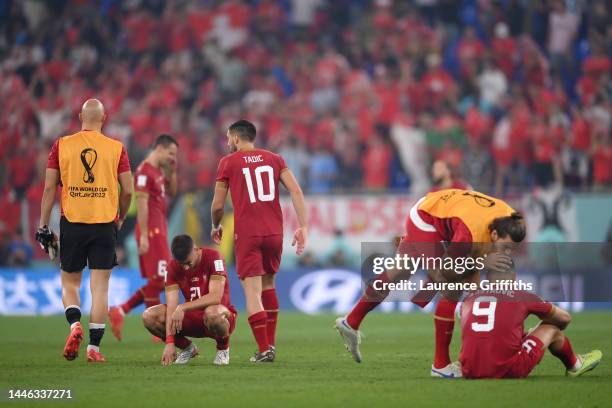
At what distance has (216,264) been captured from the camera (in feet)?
32.4

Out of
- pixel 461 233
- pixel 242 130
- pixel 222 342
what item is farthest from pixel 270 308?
pixel 461 233

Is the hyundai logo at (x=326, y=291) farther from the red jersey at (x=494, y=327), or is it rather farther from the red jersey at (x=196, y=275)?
the red jersey at (x=494, y=327)

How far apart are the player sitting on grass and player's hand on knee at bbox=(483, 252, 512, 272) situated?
0.07 m

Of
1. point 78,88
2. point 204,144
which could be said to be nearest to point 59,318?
point 204,144

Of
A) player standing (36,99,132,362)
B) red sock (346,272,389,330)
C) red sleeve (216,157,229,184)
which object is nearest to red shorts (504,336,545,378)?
red sock (346,272,389,330)

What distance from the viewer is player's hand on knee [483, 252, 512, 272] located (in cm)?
809

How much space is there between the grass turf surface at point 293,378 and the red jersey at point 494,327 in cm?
17

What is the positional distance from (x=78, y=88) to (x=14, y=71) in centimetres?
154

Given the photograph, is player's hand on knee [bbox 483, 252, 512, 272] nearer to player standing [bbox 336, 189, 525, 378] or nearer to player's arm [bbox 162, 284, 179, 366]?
player standing [bbox 336, 189, 525, 378]

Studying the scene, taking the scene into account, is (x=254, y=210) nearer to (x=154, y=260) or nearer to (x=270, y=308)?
(x=270, y=308)

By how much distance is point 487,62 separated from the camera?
22.2 meters

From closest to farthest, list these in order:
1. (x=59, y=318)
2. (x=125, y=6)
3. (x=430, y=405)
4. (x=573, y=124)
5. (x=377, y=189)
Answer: (x=430, y=405), (x=59, y=318), (x=377, y=189), (x=573, y=124), (x=125, y=6)

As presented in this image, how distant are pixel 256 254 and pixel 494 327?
2.74 meters

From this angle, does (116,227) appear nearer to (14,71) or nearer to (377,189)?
(377,189)
